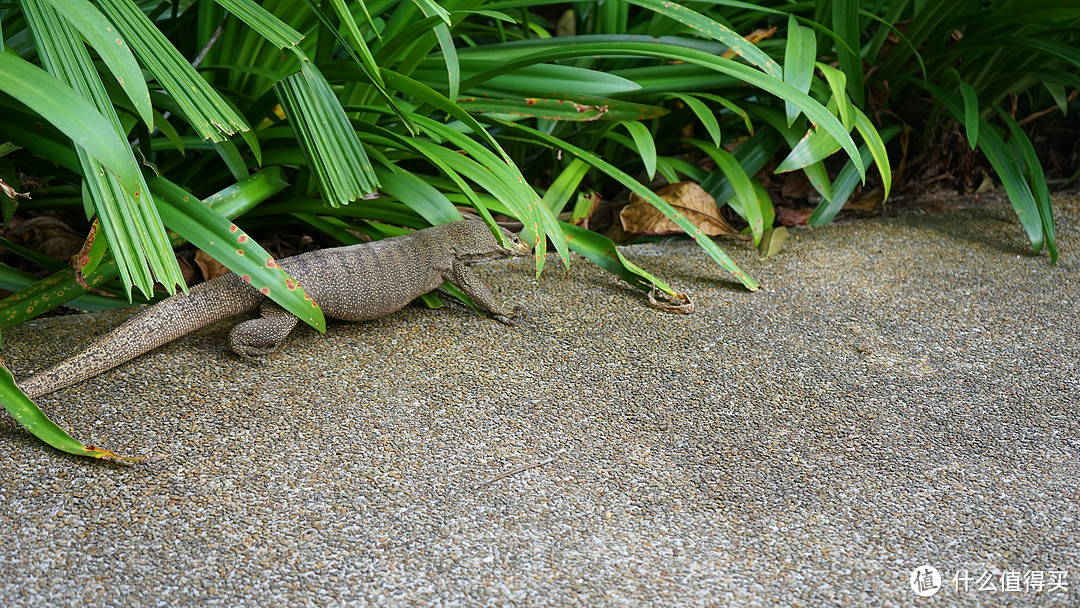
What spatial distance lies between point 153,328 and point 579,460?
1.06 metres

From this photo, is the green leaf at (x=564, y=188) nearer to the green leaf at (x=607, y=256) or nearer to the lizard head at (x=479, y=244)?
the green leaf at (x=607, y=256)

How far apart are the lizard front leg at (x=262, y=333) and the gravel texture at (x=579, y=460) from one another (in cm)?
5

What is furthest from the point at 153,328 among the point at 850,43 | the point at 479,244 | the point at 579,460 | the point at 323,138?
the point at 850,43

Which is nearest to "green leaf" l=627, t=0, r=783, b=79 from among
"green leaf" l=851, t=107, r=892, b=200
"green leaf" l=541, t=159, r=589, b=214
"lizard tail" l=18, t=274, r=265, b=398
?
"green leaf" l=851, t=107, r=892, b=200

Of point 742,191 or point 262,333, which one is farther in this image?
point 742,191

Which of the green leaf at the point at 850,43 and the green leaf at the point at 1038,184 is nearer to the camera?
the green leaf at the point at 1038,184

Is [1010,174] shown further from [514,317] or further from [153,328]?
[153,328]

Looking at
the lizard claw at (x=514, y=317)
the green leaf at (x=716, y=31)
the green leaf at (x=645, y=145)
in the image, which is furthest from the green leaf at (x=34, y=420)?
the green leaf at (x=716, y=31)

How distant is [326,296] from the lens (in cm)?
216

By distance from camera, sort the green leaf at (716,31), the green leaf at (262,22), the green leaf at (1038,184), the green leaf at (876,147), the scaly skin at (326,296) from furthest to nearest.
A: the green leaf at (1038,184) < the green leaf at (876,147) < the green leaf at (716,31) < the scaly skin at (326,296) < the green leaf at (262,22)

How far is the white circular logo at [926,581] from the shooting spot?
4.80ft

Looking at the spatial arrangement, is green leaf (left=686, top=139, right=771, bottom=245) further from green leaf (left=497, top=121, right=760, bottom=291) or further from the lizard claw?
the lizard claw

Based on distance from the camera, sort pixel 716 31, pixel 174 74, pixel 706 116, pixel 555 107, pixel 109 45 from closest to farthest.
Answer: pixel 109 45 → pixel 174 74 → pixel 716 31 → pixel 555 107 → pixel 706 116

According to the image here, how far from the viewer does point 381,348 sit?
87.1 inches
